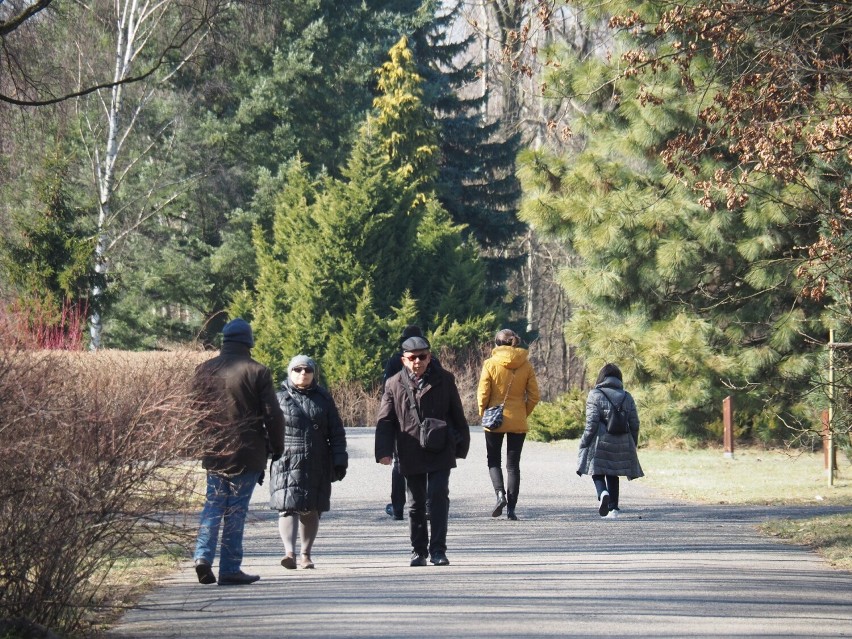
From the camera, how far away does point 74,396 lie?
26.3 feet

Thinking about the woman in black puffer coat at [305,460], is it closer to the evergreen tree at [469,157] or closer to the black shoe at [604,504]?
the black shoe at [604,504]

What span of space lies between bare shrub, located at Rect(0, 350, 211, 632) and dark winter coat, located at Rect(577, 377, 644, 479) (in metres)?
7.44

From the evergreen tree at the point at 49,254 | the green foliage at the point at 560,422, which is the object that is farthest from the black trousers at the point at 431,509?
the evergreen tree at the point at 49,254

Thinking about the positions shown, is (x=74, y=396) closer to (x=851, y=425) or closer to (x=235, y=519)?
(x=235, y=519)

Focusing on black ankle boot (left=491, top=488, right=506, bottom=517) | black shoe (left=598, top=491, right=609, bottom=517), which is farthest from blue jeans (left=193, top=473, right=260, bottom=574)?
black shoe (left=598, top=491, right=609, bottom=517)

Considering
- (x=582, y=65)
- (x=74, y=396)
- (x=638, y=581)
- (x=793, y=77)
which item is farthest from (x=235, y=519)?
(x=582, y=65)

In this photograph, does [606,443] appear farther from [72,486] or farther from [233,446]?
[72,486]

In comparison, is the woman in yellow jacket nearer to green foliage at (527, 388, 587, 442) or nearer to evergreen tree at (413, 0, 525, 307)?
green foliage at (527, 388, 587, 442)

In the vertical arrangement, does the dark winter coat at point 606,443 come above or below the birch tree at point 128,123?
below

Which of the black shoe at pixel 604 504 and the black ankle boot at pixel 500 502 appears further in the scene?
the black shoe at pixel 604 504

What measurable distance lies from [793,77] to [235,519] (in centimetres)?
640

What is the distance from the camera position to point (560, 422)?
30.0 metres

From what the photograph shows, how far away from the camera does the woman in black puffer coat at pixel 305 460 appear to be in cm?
1070

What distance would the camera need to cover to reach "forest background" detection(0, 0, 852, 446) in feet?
46.4
